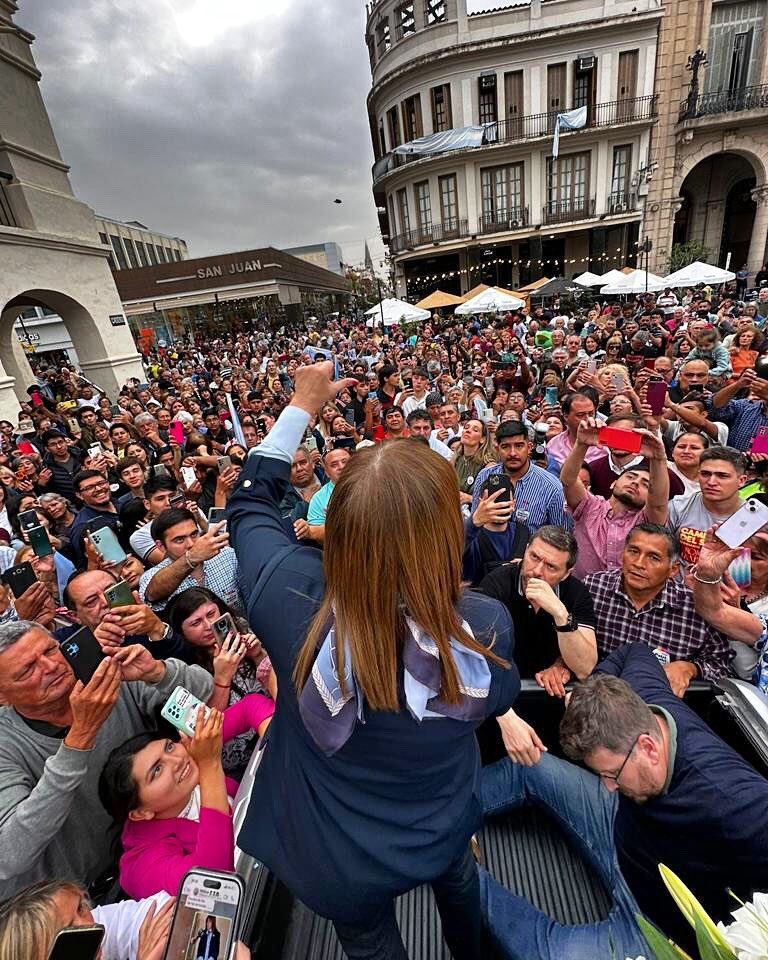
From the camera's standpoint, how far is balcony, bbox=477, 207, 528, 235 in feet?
84.7

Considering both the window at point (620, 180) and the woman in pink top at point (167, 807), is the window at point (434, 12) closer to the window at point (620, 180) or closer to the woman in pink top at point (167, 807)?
the window at point (620, 180)

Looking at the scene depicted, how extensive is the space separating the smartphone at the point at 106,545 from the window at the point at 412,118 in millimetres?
31265

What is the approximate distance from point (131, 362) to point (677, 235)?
3204cm

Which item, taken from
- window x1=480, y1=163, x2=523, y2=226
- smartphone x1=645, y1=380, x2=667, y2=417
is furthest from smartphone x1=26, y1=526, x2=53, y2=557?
window x1=480, y1=163, x2=523, y2=226

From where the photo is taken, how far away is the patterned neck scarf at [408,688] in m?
0.94

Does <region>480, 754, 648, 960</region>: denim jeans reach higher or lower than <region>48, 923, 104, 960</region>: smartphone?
lower

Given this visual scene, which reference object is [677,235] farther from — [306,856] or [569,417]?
[306,856]

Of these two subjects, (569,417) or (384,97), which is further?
(384,97)

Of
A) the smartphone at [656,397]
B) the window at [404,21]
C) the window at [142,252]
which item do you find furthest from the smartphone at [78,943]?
the window at [142,252]

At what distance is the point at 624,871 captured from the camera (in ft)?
5.28

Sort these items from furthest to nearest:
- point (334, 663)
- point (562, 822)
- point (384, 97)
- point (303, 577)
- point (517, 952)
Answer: point (384, 97) < point (562, 822) < point (517, 952) < point (303, 577) < point (334, 663)

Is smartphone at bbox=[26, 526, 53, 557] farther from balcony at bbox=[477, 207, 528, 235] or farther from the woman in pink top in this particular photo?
balcony at bbox=[477, 207, 528, 235]

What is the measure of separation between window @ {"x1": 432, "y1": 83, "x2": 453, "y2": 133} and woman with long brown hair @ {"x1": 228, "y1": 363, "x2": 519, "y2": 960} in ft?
104

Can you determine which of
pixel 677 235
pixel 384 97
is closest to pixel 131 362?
pixel 384 97
